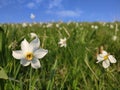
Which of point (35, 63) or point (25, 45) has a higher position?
point (25, 45)

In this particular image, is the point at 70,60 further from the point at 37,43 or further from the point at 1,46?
the point at 37,43

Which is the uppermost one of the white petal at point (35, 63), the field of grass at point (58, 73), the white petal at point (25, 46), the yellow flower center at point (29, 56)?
the white petal at point (25, 46)

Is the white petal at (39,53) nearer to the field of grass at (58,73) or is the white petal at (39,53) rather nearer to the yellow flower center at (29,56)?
the yellow flower center at (29,56)

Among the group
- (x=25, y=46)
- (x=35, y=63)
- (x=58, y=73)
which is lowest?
(x=58, y=73)

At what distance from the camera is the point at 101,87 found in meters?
2.46

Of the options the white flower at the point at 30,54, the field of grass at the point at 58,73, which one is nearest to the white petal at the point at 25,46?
the white flower at the point at 30,54

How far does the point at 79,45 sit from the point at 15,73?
5.88 ft

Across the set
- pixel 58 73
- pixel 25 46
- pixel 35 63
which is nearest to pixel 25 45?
pixel 25 46

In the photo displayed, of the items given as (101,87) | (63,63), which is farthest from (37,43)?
(63,63)

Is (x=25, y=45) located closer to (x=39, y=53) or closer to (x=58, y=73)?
(x=39, y=53)

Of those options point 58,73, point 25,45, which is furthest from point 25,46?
point 58,73

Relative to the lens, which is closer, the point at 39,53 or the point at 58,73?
the point at 39,53

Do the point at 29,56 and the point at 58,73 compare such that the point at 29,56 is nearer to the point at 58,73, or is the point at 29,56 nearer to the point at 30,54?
the point at 30,54

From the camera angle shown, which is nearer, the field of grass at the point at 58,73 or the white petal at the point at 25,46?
the white petal at the point at 25,46
